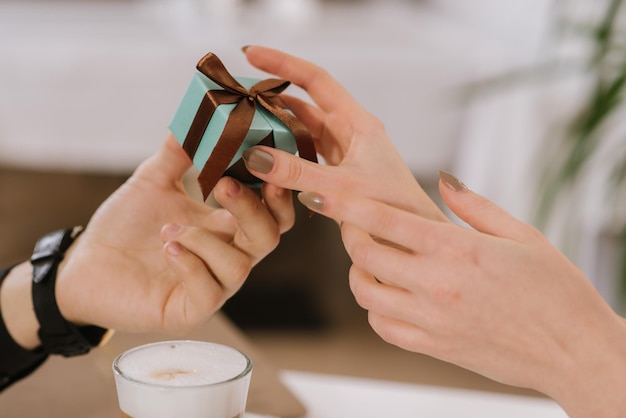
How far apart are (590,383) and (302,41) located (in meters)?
2.20

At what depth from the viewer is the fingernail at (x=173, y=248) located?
683mm

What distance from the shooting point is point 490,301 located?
1.75ft

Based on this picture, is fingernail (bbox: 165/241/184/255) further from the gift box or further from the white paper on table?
the white paper on table

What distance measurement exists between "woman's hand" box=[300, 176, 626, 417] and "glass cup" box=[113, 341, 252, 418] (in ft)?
0.39

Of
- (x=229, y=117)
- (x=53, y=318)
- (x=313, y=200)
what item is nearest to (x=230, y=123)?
(x=229, y=117)

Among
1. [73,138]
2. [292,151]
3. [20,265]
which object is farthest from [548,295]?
[73,138]

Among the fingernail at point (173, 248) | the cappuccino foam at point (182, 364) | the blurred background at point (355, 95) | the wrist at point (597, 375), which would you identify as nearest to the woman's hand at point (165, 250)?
the fingernail at point (173, 248)

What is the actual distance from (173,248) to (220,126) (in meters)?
0.12

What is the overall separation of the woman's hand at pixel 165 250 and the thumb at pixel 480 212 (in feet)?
0.54

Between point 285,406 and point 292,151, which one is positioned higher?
point 292,151

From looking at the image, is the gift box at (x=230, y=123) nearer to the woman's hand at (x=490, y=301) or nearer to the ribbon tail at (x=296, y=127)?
the ribbon tail at (x=296, y=127)

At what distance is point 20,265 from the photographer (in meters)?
0.89

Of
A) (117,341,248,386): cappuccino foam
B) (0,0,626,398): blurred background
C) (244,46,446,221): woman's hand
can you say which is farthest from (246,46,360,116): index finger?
(0,0,626,398): blurred background

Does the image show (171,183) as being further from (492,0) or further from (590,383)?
(492,0)
